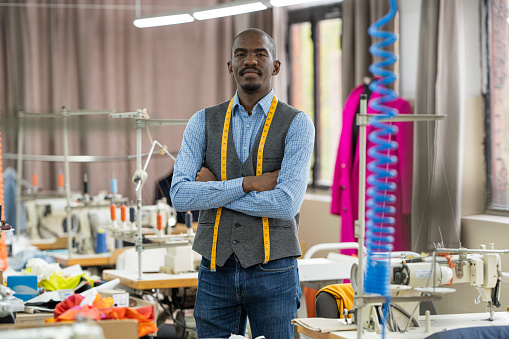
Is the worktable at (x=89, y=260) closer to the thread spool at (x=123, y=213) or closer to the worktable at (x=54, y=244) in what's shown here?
the thread spool at (x=123, y=213)

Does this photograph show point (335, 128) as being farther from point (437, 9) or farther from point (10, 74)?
point (10, 74)

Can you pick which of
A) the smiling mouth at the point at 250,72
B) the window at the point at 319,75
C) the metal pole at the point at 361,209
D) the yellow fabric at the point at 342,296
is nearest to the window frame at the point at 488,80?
the yellow fabric at the point at 342,296

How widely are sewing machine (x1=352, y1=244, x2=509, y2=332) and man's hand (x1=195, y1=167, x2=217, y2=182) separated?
1.95ft

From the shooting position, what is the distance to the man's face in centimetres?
239

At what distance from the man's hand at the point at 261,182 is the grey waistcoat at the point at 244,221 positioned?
3 centimetres

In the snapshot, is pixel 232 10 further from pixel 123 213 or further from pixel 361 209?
pixel 361 209

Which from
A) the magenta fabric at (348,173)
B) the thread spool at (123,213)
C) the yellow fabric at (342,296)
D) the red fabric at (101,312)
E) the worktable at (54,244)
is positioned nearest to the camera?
the red fabric at (101,312)

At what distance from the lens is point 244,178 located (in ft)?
7.70

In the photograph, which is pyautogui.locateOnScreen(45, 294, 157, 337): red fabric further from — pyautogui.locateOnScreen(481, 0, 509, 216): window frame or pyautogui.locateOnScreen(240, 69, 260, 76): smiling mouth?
pyautogui.locateOnScreen(481, 0, 509, 216): window frame

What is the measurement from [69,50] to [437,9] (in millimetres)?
3820

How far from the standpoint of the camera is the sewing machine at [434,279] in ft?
7.24

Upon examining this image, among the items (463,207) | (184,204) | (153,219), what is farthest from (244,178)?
(153,219)

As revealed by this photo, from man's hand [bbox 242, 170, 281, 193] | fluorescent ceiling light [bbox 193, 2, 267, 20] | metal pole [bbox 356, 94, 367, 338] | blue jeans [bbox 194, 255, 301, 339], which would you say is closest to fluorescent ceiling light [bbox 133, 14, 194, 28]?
fluorescent ceiling light [bbox 193, 2, 267, 20]

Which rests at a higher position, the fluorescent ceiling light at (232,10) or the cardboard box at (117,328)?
the fluorescent ceiling light at (232,10)
